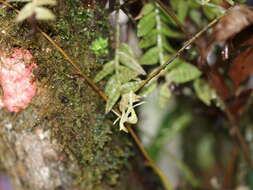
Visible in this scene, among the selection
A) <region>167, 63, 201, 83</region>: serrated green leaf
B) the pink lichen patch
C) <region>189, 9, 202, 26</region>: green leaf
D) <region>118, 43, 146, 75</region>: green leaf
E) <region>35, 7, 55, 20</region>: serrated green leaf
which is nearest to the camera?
<region>35, 7, 55, 20</region>: serrated green leaf

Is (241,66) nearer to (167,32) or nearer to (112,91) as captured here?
(167,32)

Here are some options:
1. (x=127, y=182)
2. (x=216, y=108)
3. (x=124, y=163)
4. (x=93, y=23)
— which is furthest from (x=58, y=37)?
(x=216, y=108)

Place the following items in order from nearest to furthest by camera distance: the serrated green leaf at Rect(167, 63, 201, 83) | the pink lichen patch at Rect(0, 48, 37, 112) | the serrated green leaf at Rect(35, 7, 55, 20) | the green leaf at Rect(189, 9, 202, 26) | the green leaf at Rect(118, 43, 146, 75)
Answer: the serrated green leaf at Rect(35, 7, 55, 20), the pink lichen patch at Rect(0, 48, 37, 112), the green leaf at Rect(118, 43, 146, 75), the serrated green leaf at Rect(167, 63, 201, 83), the green leaf at Rect(189, 9, 202, 26)

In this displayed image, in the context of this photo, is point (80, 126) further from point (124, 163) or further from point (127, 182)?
point (127, 182)

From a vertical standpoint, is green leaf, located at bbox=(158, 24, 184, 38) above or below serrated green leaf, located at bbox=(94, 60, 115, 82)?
below

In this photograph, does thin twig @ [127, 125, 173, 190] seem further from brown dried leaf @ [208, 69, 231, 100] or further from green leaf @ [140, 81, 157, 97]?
brown dried leaf @ [208, 69, 231, 100]

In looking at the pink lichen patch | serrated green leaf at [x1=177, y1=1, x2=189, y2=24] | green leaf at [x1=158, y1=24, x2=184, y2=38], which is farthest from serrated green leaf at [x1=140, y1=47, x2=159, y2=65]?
the pink lichen patch

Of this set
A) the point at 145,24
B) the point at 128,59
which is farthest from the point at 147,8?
the point at 128,59
